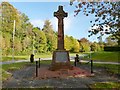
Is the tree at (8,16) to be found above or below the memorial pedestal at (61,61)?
above

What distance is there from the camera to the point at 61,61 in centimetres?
1809

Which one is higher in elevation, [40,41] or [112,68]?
[40,41]

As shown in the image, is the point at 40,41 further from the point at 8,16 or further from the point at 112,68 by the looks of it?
the point at 112,68

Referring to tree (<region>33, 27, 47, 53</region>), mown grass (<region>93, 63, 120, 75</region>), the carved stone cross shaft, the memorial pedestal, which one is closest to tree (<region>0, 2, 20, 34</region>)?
tree (<region>33, 27, 47, 53</region>)

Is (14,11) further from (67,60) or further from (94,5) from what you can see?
(94,5)

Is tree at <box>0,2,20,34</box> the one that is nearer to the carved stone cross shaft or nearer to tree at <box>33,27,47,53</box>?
tree at <box>33,27,47,53</box>

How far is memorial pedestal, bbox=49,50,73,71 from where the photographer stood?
17.9 metres

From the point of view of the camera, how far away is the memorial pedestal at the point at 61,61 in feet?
58.7

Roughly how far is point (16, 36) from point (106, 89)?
46.6 m

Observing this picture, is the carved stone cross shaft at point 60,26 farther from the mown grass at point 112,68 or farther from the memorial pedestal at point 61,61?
the mown grass at point 112,68

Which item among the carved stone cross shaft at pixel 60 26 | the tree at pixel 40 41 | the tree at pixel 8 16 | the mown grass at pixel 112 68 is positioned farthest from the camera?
the tree at pixel 40 41

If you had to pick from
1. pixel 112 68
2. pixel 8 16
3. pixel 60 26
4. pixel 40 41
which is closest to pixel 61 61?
pixel 60 26

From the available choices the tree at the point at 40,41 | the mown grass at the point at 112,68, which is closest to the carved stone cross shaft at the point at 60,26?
the mown grass at the point at 112,68

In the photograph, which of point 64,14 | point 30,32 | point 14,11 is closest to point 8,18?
point 14,11
